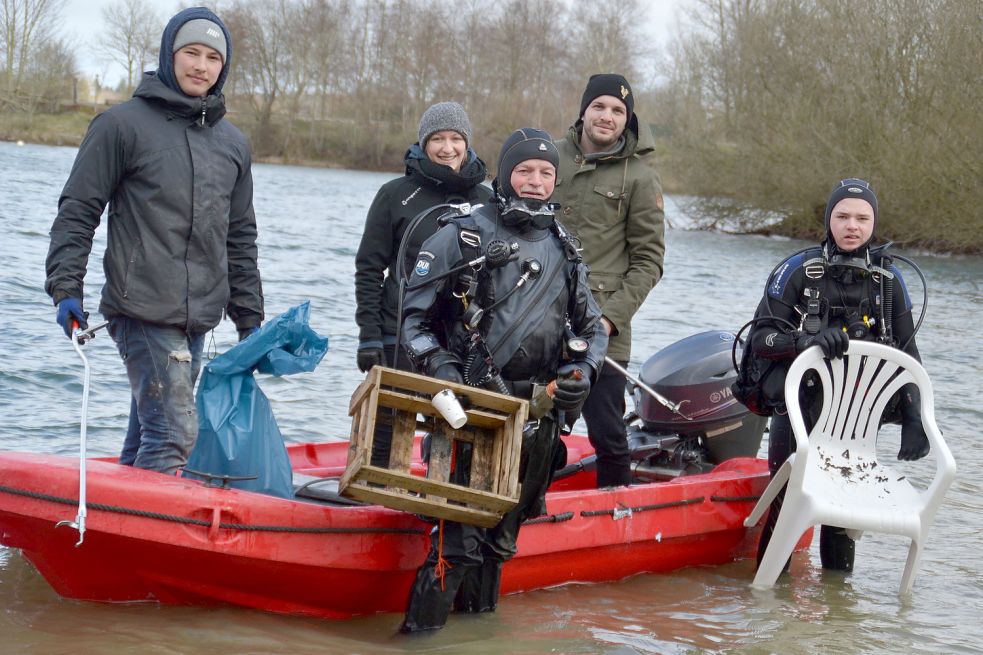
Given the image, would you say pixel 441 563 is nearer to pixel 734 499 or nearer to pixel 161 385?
pixel 161 385

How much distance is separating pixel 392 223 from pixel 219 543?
5.13 ft

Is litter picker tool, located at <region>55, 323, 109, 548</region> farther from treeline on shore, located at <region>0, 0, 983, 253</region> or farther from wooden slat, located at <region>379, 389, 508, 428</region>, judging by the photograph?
treeline on shore, located at <region>0, 0, 983, 253</region>

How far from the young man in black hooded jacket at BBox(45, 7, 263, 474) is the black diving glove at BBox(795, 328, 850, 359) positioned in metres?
2.53

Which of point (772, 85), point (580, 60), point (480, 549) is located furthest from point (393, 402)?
point (580, 60)

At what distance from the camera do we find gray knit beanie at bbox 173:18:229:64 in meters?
4.30

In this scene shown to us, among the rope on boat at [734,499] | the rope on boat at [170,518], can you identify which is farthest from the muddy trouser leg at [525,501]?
the rope on boat at [734,499]

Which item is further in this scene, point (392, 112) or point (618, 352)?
point (392, 112)

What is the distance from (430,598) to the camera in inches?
171

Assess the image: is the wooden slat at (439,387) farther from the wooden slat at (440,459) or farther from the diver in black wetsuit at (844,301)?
the diver in black wetsuit at (844,301)

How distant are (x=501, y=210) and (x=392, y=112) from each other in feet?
174

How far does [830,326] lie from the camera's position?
535 cm

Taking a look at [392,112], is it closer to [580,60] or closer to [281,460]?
[580,60]

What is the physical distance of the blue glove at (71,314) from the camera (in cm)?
408

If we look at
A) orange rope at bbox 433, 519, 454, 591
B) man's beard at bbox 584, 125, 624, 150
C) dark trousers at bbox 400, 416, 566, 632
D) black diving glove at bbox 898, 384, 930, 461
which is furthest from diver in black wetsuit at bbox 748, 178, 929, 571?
orange rope at bbox 433, 519, 454, 591
